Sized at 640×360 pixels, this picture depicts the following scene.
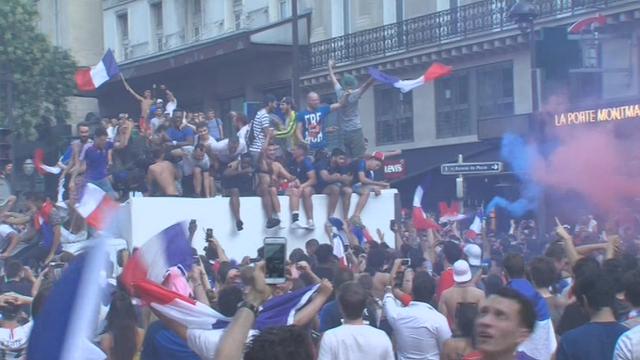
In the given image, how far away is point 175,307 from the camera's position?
6.11m

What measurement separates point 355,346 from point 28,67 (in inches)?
1218

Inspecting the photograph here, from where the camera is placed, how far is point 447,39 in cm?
2880

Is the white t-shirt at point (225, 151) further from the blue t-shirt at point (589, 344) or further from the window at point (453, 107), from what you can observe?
the window at point (453, 107)

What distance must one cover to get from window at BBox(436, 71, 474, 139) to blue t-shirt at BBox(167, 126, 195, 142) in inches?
471

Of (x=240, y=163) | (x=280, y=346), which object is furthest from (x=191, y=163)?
(x=280, y=346)

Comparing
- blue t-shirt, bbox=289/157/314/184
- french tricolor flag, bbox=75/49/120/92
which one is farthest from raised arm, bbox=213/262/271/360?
french tricolor flag, bbox=75/49/120/92

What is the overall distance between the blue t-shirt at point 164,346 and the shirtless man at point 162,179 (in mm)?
8726

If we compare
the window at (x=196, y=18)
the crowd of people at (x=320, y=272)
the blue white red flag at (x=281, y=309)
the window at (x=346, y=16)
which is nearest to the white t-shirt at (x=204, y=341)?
the crowd of people at (x=320, y=272)

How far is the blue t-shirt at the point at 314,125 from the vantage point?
18.7 m

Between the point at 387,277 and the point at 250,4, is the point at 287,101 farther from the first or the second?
the point at 250,4

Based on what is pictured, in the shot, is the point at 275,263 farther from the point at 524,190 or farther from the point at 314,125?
the point at 524,190

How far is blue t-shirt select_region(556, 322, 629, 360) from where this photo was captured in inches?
239

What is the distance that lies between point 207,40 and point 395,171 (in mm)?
9485

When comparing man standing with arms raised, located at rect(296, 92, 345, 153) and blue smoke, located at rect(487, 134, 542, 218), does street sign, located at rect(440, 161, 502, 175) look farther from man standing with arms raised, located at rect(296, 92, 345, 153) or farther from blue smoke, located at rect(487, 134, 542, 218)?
man standing with arms raised, located at rect(296, 92, 345, 153)
